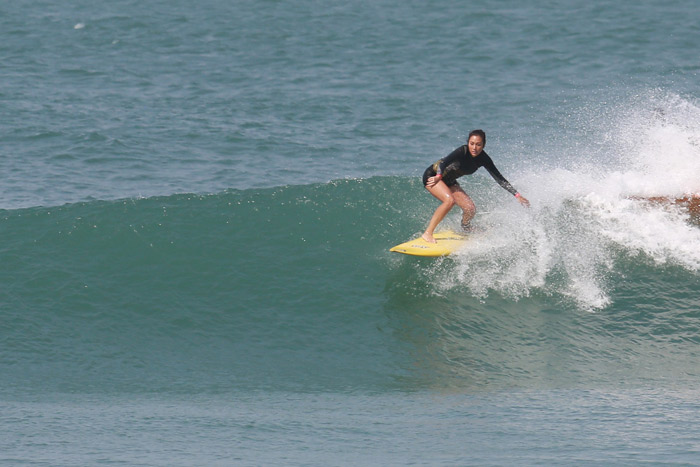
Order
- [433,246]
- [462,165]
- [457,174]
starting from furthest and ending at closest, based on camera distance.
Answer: [433,246] < [457,174] < [462,165]

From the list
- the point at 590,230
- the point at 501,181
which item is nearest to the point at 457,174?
the point at 501,181

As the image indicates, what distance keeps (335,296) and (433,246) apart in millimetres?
1326

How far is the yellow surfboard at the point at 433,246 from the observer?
1089cm

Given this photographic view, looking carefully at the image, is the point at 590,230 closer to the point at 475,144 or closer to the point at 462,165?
the point at 462,165

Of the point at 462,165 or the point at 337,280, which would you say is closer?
the point at 462,165


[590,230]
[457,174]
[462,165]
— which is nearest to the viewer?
[462,165]

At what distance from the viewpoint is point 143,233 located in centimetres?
1241

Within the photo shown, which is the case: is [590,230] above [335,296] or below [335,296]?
above

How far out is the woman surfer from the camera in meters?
10.4

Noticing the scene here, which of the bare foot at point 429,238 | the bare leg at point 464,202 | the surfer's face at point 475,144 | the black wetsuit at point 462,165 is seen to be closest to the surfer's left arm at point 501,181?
the black wetsuit at point 462,165

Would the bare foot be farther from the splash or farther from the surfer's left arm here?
the surfer's left arm

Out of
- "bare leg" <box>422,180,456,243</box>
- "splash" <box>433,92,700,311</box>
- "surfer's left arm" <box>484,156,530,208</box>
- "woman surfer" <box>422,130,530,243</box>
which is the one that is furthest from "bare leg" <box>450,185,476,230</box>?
"surfer's left arm" <box>484,156,530,208</box>

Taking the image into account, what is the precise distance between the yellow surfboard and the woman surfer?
96 mm

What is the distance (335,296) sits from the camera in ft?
36.3
